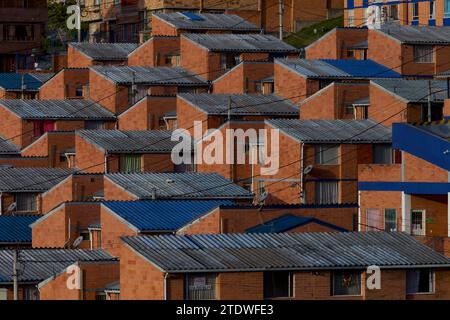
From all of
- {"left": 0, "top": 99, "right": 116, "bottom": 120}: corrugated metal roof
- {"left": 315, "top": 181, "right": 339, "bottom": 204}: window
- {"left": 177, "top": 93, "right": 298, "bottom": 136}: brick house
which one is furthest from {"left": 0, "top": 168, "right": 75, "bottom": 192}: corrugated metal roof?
{"left": 315, "top": 181, "right": 339, "bottom": 204}: window

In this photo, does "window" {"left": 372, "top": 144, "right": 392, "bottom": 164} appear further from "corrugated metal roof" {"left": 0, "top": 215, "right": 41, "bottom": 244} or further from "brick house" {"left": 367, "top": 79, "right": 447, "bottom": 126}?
"corrugated metal roof" {"left": 0, "top": 215, "right": 41, "bottom": 244}

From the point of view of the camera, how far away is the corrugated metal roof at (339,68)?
3369 inches

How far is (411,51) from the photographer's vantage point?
87.3 meters

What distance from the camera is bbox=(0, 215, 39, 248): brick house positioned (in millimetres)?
68875

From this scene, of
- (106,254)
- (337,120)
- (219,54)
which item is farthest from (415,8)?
(106,254)

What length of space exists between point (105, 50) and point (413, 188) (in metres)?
45.6

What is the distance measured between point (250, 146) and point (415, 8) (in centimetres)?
2914

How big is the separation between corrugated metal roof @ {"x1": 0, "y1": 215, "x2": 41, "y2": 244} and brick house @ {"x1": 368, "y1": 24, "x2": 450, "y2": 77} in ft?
76.0

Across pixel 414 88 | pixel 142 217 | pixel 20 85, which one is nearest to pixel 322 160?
pixel 414 88

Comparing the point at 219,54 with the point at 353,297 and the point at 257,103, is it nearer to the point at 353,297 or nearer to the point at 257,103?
the point at 257,103

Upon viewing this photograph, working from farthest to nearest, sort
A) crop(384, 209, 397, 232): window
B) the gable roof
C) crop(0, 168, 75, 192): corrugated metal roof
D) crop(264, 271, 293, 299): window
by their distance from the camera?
the gable roof < crop(0, 168, 75, 192): corrugated metal roof < crop(384, 209, 397, 232): window < crop(264, 271, 293, 299): window

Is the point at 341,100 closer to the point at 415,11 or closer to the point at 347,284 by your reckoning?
the point at 415,11

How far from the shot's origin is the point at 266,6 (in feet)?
380
